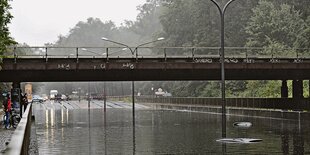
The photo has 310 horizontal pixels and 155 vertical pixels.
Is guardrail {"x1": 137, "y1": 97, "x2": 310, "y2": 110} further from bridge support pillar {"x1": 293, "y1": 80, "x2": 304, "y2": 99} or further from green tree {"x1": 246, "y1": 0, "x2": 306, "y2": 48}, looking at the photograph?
green tree {"x1": 246, "y1": 0, "x2": 306, "y2": 48}

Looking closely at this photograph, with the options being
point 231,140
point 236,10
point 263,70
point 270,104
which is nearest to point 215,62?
point 263,70

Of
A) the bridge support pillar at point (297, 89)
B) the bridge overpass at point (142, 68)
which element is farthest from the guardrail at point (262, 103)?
the bridge overpass at point (142, 68)

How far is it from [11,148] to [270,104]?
4607 cm

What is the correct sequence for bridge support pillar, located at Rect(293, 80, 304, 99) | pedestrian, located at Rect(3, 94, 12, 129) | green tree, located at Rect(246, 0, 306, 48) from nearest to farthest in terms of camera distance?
1. pedestrian, located at Rect(3, 94, 12, 129)
2. bridge support pillar, located at Rect(293, 80, 304, 99)
3. green tree, located at Rect(246, 0, 306, 48)

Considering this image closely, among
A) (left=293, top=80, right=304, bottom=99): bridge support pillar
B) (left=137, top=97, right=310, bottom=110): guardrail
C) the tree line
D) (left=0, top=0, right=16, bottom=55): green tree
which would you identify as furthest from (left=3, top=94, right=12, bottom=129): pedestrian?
the tree line

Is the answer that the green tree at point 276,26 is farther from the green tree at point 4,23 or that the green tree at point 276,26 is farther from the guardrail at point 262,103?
the green tree at point 4,23

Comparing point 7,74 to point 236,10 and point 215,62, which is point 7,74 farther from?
point 236,10

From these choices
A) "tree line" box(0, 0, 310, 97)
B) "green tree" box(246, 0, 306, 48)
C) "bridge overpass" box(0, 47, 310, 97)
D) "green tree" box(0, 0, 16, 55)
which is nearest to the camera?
"green tree" box(0, 0, 16, 55)

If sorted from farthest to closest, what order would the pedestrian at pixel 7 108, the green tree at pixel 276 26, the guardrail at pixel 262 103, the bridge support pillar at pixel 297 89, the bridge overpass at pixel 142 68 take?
the green tree at pixel 276 26 < the bridge support pillar at pixel 297 89 < the guardrail at pixel 262 103 < the bridge overpass at pixel 142 68 < the pedestrian at pixel 7 108

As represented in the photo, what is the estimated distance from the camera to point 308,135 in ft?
83.7

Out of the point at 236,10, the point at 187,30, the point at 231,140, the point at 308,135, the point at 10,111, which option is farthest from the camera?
the point at 187,30

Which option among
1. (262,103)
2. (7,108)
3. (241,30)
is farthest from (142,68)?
(241,30)

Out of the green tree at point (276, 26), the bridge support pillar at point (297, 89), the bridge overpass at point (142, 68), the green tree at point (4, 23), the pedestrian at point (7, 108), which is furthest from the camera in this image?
the green tree at point (276, 26)

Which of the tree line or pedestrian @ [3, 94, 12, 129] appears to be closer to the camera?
pedestrian @ [3, 94, 12, 129]
